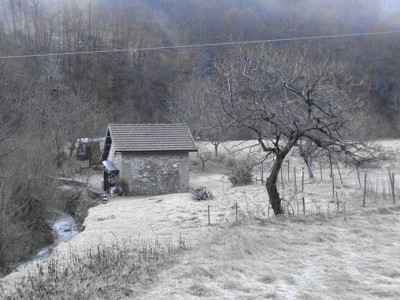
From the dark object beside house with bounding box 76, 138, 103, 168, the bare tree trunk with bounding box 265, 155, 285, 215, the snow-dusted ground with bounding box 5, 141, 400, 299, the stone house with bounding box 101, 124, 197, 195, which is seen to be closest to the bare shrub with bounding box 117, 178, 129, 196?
the stone house with bounding box 101, 124, 197, 195

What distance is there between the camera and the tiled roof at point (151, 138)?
83.9ft

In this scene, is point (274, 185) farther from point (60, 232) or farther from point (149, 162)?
point (149, 162)

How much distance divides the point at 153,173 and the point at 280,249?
53.8 feet

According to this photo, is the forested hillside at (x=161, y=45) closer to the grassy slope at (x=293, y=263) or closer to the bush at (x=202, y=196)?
the bush at (x=202, y=196)

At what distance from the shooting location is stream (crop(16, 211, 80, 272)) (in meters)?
13.7

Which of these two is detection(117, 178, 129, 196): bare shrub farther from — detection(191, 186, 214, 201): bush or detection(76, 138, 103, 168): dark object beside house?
detection(76, 138, 103, 168): dark object beside house

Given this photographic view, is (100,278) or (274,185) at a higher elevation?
(274,185)

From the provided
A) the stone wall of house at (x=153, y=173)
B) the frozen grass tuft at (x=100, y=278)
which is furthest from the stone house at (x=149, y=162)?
the frozen grass tuft at (x=100, y=278)

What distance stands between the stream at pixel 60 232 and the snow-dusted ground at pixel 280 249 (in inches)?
33.4

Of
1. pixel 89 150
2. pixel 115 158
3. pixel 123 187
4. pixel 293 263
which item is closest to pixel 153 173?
pixel 123 187

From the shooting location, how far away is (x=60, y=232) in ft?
58.7

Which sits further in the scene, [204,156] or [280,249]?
[204,156]

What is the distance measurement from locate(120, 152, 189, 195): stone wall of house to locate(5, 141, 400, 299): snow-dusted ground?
24.6 ft

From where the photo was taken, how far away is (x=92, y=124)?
1506 inches
